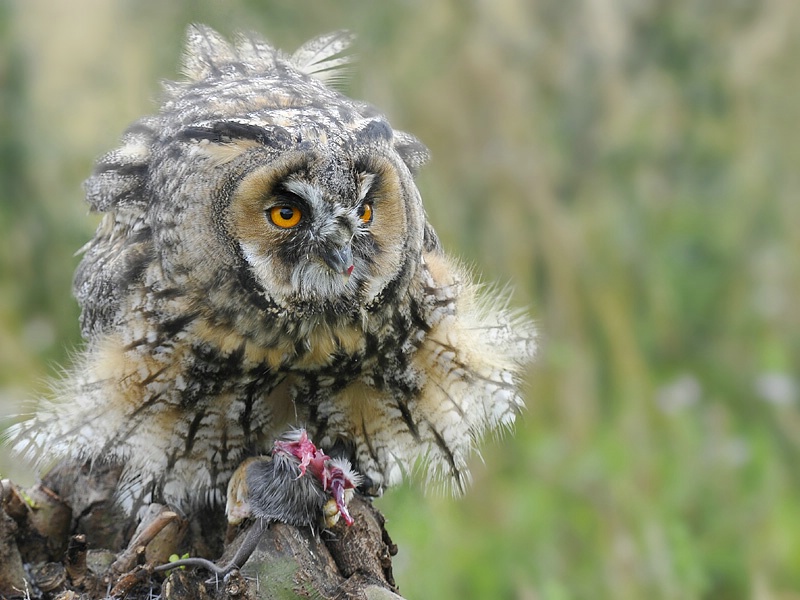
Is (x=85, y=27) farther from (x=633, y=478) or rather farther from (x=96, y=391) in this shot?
(x=633, y=478)

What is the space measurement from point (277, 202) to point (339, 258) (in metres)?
0.15

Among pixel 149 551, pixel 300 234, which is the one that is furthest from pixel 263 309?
pixel 149 551

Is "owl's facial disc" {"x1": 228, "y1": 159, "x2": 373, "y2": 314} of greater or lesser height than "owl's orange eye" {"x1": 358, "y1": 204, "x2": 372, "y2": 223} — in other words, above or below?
below

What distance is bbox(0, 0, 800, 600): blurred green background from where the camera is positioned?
3000 mm

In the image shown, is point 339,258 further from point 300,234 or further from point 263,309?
point 263,309

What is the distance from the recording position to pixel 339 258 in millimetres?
1424

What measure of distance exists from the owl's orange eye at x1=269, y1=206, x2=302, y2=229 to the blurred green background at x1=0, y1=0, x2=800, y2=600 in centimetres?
163

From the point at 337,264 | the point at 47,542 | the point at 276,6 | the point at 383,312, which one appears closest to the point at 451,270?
the point at 383,312

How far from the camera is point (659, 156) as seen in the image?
3.85 m

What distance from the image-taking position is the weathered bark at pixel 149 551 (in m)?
1.30

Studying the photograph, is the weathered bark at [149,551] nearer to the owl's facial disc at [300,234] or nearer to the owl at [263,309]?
the owl at [263,309]

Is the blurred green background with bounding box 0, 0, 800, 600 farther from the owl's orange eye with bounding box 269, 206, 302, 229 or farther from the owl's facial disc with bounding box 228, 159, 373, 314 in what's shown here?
the owl's orange eye with bounding box 269, 206, 302, 229

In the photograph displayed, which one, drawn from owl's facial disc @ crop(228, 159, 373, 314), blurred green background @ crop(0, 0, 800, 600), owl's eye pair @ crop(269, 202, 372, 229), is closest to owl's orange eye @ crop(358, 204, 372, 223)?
owl's facial disc @ crop(228, 159, 373, 314)

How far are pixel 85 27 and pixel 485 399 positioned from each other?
3.30 m
